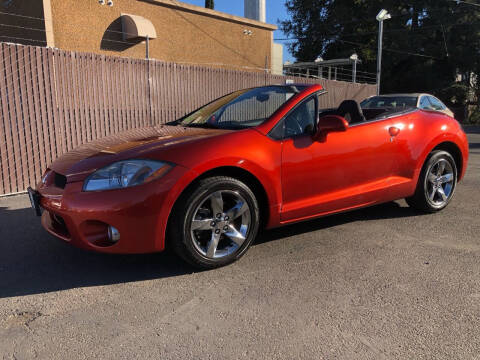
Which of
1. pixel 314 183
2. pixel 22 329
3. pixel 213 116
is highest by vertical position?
pixel 213 116

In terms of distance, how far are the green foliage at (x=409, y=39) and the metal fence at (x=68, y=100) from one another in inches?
1075

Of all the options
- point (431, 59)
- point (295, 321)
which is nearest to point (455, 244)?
point (295, 321)

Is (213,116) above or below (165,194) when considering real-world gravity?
above

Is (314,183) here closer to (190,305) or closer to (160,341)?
(190,305)

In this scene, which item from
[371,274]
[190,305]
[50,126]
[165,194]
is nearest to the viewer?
[190,305]

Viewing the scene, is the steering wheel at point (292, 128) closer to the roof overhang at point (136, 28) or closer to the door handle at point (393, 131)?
the door handle at point (393, 131)

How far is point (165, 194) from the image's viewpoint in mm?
2795

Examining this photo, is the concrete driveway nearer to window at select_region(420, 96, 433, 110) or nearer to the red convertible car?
the red convertible car

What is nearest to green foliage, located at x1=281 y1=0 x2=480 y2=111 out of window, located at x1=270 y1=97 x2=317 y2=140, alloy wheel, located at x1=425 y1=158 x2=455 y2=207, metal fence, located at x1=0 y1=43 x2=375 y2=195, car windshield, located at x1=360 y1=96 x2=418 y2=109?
car windshield, located at x1=360 y1=96 x2=418 y2=109

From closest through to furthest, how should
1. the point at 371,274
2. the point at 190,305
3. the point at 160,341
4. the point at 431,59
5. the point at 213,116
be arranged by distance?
the point at 160,341 → the point at 190,305 → the point at 371,274 → the point at 213,116 → the point at 431,59

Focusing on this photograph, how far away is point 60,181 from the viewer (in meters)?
3.08

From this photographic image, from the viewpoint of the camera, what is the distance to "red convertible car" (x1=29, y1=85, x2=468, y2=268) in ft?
9.21

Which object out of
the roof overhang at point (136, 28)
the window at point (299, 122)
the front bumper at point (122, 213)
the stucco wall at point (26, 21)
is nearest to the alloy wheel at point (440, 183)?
the window at point (299, 122)

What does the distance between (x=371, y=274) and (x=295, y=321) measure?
0.91m
